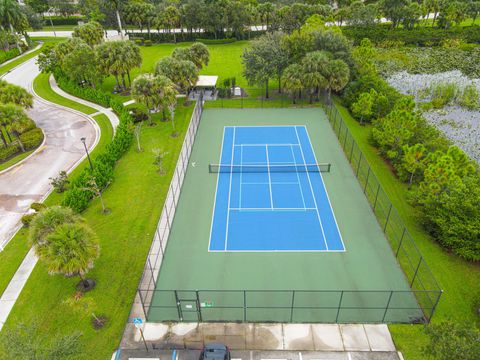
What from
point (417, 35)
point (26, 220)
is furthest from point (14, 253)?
point (417, 35)

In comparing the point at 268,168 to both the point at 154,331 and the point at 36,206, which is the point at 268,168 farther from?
the point at 36,206

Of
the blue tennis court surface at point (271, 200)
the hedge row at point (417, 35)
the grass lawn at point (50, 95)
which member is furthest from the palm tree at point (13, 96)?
the hedge row at point (417, 35)

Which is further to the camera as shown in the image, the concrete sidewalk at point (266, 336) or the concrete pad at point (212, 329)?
the concrete pad at point (212, 329)

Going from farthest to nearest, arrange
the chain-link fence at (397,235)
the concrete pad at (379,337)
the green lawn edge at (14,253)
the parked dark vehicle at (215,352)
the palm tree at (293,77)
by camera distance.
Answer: the palm tree at (293,77)
the green lawn edge at (14,253)
the chain-link fence at (397,235)
the concrete pad at (379,337)
the parked dark vehicle at (215,352)

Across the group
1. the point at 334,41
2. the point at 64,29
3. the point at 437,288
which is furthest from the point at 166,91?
the point at 64,29

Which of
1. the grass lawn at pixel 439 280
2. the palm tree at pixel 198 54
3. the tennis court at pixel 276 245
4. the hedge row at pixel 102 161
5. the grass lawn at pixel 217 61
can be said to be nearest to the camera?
the grass lawn at pixel 439 280

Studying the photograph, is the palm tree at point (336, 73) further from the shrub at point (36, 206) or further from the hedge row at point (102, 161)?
the shrub at point (36, 206)
